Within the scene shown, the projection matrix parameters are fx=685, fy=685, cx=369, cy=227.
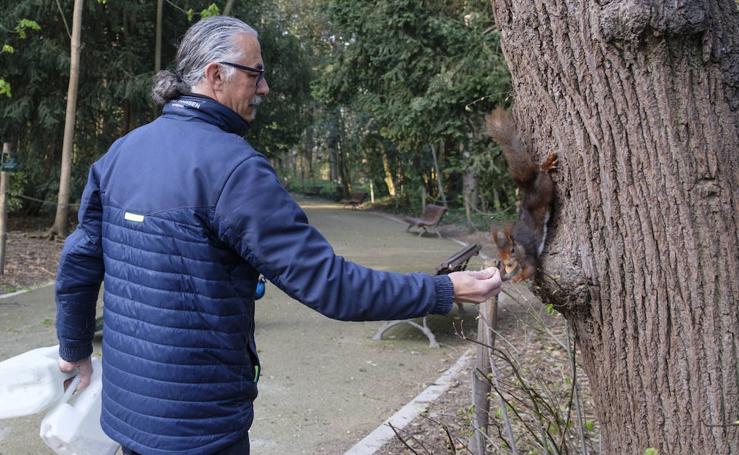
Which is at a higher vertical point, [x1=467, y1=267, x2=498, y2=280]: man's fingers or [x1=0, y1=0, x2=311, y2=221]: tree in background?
[x1=0, y1=0, x2=311, y2=221]: tree in background

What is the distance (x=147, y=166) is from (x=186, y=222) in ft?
0.75

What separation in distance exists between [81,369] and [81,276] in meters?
0.42

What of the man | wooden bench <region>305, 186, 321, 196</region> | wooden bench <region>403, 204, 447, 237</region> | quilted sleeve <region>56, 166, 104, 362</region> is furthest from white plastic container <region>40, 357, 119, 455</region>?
wooden bench <region>305, 186, 321, 196</region>

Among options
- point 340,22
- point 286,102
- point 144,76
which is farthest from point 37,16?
point 286,102

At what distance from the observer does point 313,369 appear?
605cm

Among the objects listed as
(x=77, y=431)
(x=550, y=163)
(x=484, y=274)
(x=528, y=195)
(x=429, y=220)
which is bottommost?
(x=429, y=220)

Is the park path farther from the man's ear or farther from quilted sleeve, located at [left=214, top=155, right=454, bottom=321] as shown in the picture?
the man's ear

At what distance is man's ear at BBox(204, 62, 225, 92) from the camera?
193 cm

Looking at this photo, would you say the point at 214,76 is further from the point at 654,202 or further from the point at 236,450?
the point at 654,202

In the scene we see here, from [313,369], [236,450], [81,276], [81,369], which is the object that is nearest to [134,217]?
[81,276]

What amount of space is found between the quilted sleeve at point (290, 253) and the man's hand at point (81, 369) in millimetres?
981

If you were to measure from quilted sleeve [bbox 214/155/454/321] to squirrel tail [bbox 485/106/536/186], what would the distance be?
25.5 inches

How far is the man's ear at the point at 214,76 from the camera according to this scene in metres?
1.93

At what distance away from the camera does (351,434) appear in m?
4.53
